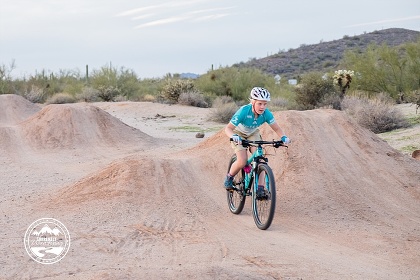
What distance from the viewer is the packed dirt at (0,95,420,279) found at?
6.11m

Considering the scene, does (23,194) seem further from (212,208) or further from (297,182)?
(297,182)

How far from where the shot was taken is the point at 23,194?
10.1 meters

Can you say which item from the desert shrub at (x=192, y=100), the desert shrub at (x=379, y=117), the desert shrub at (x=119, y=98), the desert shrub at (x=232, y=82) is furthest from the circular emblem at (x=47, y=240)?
the desert shrub at (x=119, y=98)

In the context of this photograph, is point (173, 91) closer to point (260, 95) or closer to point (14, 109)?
point (14, 109)

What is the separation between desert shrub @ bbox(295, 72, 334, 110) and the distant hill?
30.7 m

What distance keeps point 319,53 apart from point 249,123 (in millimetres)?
54283

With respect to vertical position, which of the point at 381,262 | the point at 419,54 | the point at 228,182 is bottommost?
the point at 381,262

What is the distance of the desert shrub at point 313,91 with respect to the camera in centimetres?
2364

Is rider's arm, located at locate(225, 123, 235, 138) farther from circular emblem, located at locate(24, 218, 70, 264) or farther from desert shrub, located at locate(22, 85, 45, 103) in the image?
desert shrub, located at locate(22, 85, 45, 103)

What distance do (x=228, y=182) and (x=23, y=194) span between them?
3734 millimetres

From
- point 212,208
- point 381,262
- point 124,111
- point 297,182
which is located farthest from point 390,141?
point 124,111

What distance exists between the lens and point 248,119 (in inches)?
320

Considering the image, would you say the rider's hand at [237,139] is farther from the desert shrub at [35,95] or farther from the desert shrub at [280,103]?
the desert shrub at [35,95]

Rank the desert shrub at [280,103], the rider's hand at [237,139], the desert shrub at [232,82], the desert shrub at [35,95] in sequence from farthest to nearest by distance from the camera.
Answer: the desert shrub at [232,82], the desert shrub at [35,95], the desert shrub at [280,103], the rider's hand at [237,139]
